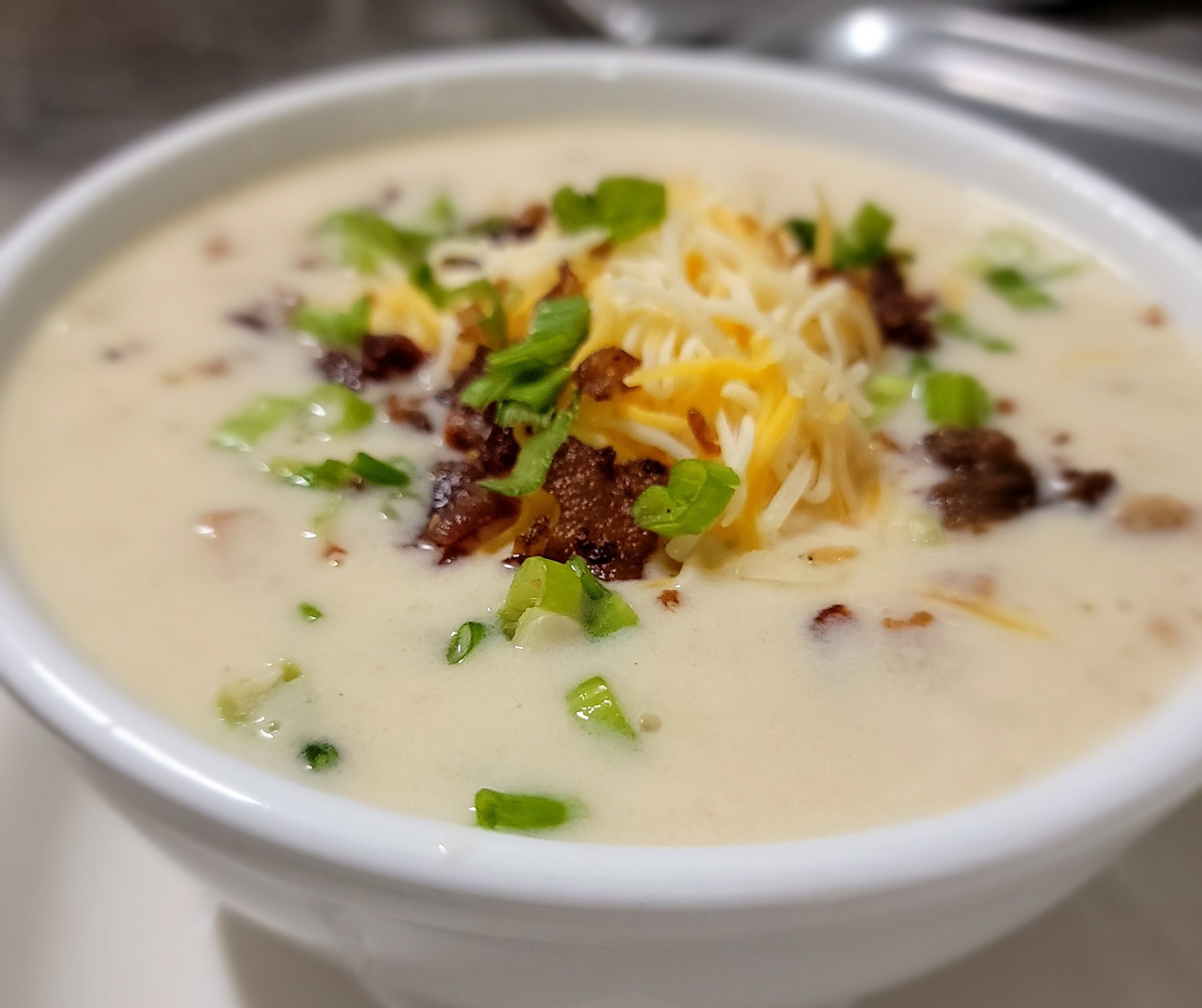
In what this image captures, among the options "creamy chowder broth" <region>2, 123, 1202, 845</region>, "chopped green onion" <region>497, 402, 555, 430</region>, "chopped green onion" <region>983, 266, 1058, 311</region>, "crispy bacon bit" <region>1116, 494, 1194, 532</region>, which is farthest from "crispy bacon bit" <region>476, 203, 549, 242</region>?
"crispy bacon bit" <region>1116, 494, 1194, 532</region>

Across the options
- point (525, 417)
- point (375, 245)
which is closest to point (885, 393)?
point (525, 417)

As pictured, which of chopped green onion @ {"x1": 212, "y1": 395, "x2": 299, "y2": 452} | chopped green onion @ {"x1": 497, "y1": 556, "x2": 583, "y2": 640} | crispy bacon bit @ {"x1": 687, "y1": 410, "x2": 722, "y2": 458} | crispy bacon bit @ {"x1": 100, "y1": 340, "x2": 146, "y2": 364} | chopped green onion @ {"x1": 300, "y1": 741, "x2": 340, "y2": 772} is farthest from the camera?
crispy bacon bit @ {"x1": 100, "y1": 340, "x2": 146, "y2": 364}

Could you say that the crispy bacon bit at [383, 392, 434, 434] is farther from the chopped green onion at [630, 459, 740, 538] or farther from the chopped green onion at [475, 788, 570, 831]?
the chopped green onion at [475, 788, 570, 831]

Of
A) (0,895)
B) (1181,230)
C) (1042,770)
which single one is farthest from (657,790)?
(1181,230)

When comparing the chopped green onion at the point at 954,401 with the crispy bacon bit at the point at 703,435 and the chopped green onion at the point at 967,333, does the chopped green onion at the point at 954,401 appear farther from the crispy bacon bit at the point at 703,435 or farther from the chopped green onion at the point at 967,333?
the crispy bacon bit at the point at 703,435

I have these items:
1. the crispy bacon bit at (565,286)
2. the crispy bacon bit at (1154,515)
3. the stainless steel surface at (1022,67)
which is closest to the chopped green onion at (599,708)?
the crispy bacon bit at (565,286)

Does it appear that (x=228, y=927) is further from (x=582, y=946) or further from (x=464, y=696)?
(x=582, y=946)

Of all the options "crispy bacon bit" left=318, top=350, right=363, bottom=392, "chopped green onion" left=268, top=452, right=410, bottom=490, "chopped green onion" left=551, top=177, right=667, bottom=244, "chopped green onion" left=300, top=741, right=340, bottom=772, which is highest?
"chopped green onion" left=551, top=177, right=667, bottom=244
